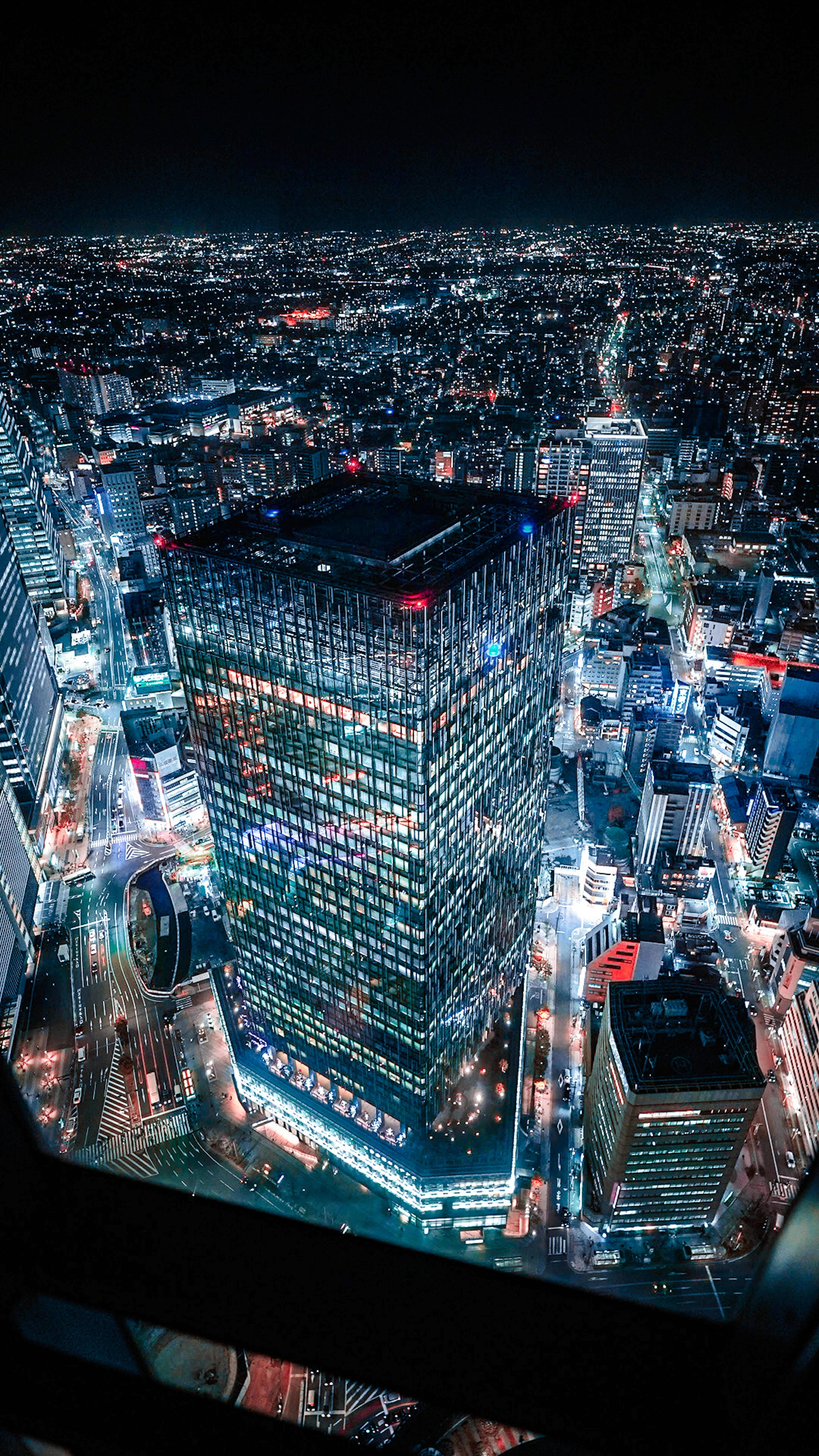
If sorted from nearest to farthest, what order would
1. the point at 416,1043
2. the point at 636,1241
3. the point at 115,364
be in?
1. the point at 416,1043
2. the point at 636,1241
3. the point at 115,364

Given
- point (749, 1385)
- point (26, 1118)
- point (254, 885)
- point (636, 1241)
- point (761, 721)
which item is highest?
point (749, 1385)

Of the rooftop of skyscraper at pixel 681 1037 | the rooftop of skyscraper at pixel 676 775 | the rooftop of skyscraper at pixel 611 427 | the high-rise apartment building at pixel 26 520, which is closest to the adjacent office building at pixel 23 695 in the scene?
the high-rise apartment building at pixel 26 520

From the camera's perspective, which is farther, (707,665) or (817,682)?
(707,665)

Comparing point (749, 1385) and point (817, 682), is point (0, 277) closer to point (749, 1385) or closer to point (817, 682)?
point (817, 682)

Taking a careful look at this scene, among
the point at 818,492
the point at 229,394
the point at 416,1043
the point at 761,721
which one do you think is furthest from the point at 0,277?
the point at 416,1043

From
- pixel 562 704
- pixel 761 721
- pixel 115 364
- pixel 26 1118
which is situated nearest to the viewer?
pixel 26 1118

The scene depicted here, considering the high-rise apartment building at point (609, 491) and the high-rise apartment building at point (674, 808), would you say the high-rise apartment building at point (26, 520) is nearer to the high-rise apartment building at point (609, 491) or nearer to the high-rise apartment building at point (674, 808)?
the high-rise apartment building at point (674, 808)

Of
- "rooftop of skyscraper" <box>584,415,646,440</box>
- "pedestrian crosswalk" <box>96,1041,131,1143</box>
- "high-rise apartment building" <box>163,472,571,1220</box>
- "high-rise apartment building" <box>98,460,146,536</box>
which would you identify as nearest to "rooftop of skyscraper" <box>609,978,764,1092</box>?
"high-rise apartment building" <box>163,472,571,1220</box>
